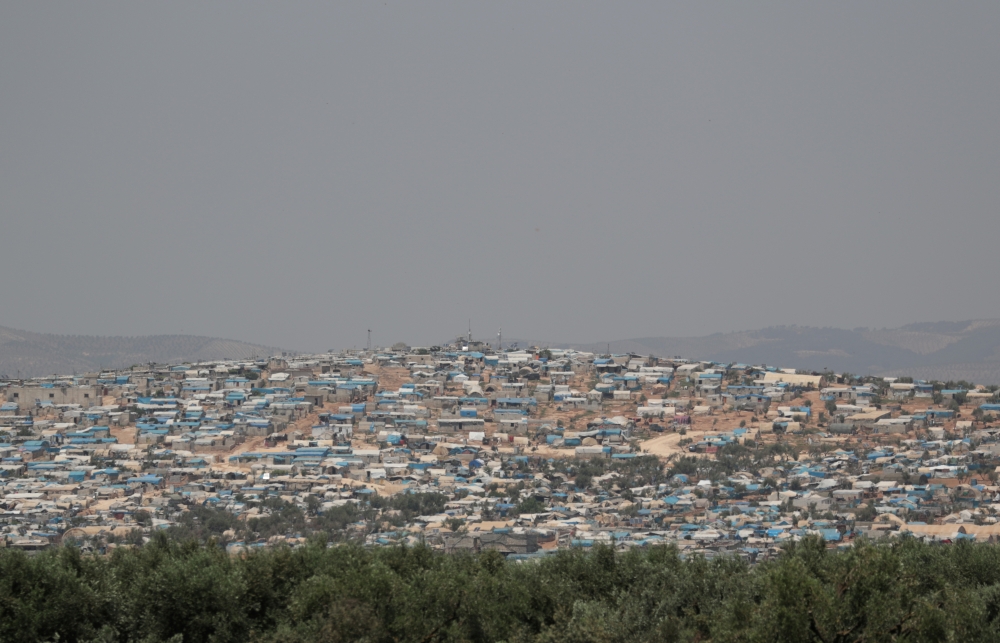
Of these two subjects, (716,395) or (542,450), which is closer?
(542,450)

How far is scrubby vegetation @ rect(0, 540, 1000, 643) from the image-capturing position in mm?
19047

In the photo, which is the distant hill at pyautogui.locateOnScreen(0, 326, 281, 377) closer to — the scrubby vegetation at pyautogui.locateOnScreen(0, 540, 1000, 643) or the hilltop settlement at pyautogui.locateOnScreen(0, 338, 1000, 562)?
the hilltop settlement at pyautogui.locateOnScreen(0, 338, 1000, 562)

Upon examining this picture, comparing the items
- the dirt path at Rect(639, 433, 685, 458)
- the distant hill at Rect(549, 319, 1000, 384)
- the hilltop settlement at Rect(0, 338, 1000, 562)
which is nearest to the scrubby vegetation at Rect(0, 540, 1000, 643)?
the hilltop settlement at Rect(0, 338, 1000, 562)

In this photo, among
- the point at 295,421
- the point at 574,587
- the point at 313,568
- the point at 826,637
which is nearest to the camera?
the point at 826,637

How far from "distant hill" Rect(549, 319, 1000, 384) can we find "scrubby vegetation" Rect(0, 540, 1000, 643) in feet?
413

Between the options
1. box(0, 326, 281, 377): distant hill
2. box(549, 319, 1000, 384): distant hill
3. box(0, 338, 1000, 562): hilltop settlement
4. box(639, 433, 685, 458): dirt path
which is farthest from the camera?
box(549, 319, 1000, 384): distant hill

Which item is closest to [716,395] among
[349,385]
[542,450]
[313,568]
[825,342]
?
[542,450]

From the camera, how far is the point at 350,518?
4528cm

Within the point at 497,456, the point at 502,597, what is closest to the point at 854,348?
the point at 497,456

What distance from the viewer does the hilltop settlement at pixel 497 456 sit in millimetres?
42469

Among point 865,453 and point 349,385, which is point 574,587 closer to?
point 865,453

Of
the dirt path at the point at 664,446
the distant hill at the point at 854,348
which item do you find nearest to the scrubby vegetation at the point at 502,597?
the dirt path at the point at 664,446

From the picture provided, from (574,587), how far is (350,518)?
21823mm

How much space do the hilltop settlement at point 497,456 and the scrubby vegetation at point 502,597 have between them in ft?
14.5
